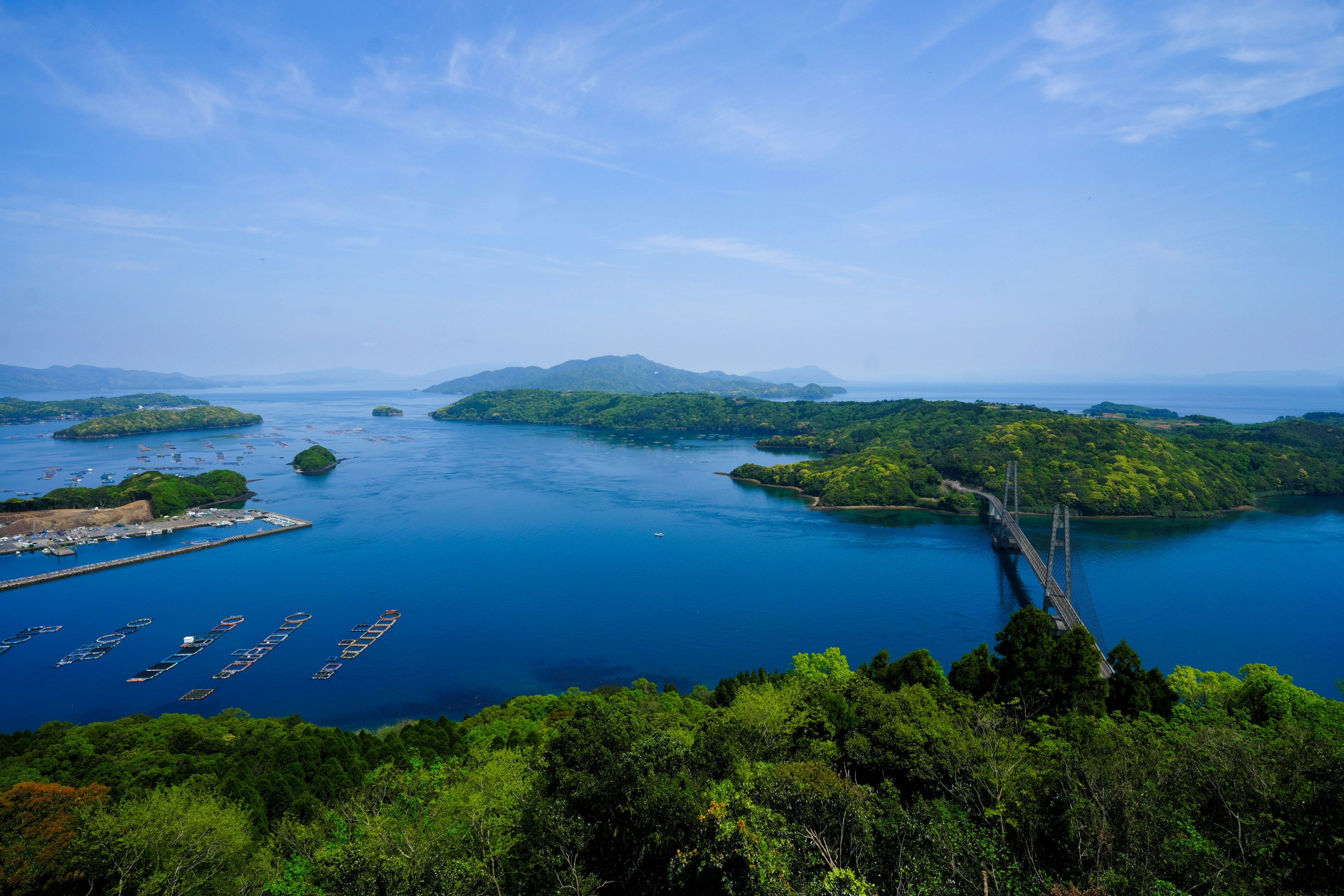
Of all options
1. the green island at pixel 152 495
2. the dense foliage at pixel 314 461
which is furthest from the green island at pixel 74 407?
the green island at pixel 152 495

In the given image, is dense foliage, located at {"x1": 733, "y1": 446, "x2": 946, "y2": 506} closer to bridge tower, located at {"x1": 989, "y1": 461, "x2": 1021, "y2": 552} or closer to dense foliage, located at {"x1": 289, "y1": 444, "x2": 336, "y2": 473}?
bridge tower, located at {"x1": 989, "y1": 461, "x2": 1021, "y2": 552}

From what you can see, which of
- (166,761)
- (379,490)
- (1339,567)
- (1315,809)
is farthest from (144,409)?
(1339,567)

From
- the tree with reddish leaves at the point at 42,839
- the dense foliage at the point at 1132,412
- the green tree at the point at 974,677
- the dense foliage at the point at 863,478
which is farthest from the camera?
the dense foliage at the point at 1132,412

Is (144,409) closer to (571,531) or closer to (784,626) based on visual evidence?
(571,531)

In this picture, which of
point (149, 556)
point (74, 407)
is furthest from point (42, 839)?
point (74, 407)

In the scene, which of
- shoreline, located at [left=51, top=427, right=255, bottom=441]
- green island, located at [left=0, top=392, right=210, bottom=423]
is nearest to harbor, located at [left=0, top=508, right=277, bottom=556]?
shoreline, located at [left=51, top=427, right=255, bottom=441]

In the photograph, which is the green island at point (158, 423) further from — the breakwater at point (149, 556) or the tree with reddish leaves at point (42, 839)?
the tree with reddish leaves at point (42, 839)
